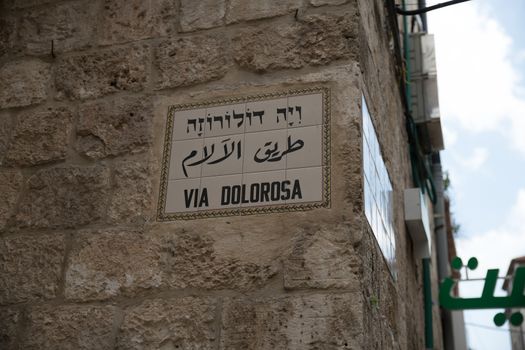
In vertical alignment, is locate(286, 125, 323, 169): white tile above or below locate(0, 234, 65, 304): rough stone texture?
above

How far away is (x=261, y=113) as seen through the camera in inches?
88.2

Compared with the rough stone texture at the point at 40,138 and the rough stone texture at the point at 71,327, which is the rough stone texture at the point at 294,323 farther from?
the rough stone texture at the point at 40,138

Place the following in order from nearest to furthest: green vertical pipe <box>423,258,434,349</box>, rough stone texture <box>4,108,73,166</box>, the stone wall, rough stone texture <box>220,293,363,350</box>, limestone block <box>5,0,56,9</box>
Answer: rough stone texture <box>220,293,363,350</box> → the stone wall → rough stone texture <box>4,108,73,166</box> → limestone block <box>5,0,56,9</box> → green vertical pipe <box>423,258,434,349</box>

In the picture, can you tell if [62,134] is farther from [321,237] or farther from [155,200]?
[321,237]

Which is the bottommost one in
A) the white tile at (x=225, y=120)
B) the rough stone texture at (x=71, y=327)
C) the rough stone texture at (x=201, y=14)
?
the rough stone texture at (x=71, y=327)

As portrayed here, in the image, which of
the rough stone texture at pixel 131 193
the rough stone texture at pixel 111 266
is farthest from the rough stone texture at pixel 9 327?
the rough stone texture at pixel 131 193

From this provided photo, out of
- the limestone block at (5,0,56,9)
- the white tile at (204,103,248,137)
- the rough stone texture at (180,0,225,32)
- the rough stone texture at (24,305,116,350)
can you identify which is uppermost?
the limestone block at (5,0,56,9)

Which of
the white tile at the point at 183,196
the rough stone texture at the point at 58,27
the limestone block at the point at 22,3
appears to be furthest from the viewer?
the limestone block at the point at 22,3

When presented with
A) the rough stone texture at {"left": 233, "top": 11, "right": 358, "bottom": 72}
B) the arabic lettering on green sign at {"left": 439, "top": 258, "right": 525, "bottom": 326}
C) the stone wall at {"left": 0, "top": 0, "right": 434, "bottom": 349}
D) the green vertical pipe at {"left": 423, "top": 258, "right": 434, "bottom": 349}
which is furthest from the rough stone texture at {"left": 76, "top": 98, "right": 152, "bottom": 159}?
the green vertical pipe at {"left": 423, "top": 258, "right": 434, "bottom": 349}

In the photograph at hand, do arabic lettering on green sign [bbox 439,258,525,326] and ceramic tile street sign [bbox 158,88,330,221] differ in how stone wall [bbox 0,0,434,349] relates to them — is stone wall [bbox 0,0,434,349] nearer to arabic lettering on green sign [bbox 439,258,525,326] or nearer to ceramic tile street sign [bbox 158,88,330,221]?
ceramic tile street sign [bbox 158,88,330,221]

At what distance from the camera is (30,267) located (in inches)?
88.8

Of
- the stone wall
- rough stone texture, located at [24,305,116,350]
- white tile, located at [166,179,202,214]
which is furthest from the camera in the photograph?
white tile, located at [166,179,202,214]

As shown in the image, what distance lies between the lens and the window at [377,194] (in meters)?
2.23

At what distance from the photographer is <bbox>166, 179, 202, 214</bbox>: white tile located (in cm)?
218
